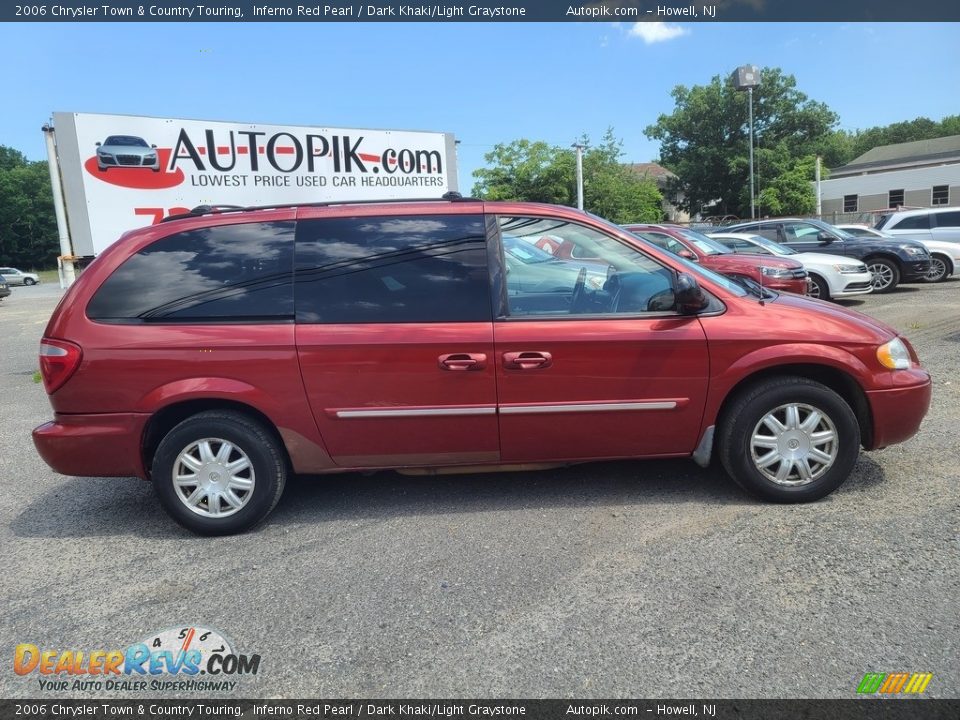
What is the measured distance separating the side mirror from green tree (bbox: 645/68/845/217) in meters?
45.5

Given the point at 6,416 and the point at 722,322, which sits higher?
the point at 722,322

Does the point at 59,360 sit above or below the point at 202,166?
below

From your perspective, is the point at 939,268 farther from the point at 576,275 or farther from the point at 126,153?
the point at 126,153

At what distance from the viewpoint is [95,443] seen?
Answer: 378cm

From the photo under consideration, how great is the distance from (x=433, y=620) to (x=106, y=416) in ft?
7.28

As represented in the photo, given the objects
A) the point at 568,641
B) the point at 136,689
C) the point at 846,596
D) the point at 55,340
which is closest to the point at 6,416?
the point at 55,340

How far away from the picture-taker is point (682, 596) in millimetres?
3020

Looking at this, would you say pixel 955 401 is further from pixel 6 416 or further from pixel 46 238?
pixel 46 238

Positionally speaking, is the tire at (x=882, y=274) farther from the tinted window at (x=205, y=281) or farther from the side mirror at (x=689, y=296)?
the tinted window at (x=205, y=281)

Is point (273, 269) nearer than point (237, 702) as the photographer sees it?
No

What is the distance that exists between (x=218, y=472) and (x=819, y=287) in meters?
11.4

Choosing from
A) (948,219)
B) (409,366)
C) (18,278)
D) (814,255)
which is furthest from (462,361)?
(18,278)

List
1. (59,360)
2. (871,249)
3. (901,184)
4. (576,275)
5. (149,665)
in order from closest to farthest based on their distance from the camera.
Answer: (149,665) → (59,360) → (576,275) → (871,249) → (901,184)

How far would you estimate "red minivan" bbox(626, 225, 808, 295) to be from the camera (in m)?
9.73
